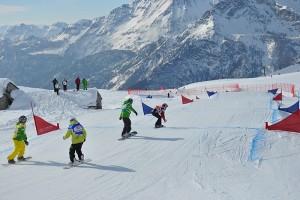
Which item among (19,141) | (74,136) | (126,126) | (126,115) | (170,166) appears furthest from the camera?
(126,126)

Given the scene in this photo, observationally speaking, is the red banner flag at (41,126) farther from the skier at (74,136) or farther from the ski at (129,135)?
the skier at (74,136)

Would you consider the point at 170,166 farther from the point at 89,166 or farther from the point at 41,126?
the point at 41,126

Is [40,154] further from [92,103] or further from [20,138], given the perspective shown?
[92,103]

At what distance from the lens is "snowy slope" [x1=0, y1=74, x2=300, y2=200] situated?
12.9m

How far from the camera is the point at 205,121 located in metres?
24.6

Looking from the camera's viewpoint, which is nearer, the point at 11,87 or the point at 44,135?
the point at 44,135

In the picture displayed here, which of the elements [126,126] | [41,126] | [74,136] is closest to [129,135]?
[126,126]

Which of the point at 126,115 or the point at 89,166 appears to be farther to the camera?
the point at 126,115

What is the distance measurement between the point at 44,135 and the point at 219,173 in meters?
12.9

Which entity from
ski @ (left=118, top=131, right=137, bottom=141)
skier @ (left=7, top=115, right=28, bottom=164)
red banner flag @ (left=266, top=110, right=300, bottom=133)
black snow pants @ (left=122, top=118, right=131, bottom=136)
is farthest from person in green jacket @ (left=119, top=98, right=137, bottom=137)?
red banner flag @ (left=266, top=110, right=300, bottom=133)

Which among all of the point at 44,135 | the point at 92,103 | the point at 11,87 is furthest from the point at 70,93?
the point at 44,135

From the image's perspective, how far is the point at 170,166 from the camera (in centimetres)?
1516

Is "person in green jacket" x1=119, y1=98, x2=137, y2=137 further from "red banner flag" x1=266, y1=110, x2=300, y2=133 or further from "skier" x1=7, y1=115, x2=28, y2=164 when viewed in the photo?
"red banner flag" x1=266, y1=110, x2=300, y2=133

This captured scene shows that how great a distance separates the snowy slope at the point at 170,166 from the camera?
1291 cm
